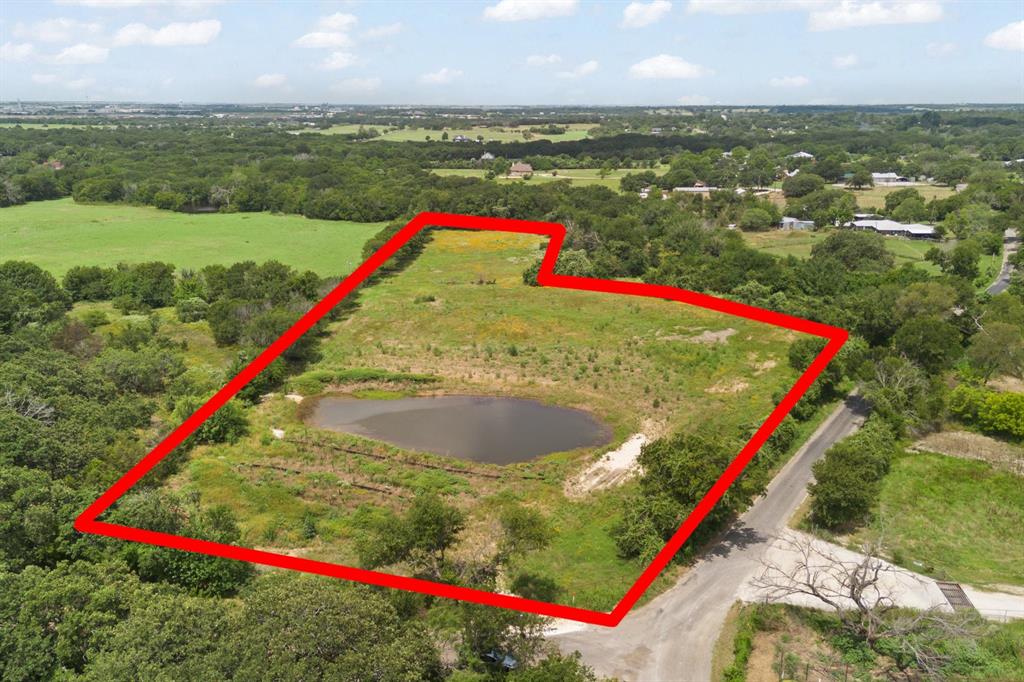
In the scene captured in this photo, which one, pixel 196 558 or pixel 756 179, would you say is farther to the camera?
pixel 756 179

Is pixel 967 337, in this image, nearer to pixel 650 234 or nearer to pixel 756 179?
pixel 650 234

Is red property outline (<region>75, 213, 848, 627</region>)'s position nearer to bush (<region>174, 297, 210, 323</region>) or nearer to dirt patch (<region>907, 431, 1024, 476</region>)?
dirt patch (<region>907, 431, 1024, 476</region>)

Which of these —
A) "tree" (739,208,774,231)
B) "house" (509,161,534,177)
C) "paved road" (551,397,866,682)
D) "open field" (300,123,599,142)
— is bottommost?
"paved road" (551,397,866,682)

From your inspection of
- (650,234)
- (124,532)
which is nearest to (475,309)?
(124,532)

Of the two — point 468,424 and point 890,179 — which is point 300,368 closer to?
point 468,424

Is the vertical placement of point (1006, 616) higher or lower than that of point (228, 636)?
lower

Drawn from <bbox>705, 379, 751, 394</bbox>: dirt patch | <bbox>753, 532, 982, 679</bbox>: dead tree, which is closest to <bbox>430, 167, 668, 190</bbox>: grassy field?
<bbox>705, 379, 751, 394</bbox>: dirt patch

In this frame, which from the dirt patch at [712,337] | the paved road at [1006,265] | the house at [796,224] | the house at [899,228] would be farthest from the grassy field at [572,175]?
the dirt patch at [712,337]
